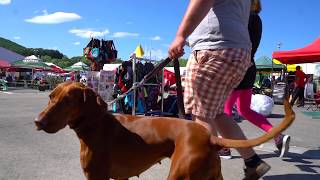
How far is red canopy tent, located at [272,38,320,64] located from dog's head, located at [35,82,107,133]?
11.8m

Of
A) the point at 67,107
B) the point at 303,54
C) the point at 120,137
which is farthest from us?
the point at 303,54

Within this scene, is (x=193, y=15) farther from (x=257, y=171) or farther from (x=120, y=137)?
(x=257, y=171)

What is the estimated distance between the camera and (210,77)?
318cm

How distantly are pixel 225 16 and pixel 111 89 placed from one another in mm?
7580

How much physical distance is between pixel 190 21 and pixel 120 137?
3.28 ft

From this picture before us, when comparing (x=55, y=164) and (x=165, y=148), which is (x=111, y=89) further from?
(x=165, y=148)

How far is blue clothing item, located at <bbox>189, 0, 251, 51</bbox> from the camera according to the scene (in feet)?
10.6

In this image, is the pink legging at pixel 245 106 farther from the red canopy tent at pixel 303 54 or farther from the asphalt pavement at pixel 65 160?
the red canopy tent at pixel 303 54

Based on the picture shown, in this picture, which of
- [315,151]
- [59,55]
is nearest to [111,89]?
[315,151]

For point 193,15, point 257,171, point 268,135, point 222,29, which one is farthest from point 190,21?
point 257,171

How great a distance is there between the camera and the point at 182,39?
3.01m

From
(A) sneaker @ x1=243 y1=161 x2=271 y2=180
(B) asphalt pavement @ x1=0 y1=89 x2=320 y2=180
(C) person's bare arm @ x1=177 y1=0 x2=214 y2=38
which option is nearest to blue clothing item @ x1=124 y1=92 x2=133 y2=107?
(B) asphalt pavement @ x1=0 y1=89 x2=320 y2=180

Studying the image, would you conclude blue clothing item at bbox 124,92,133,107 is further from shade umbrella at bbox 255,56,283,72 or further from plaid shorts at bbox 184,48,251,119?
shade umbrella at bbox 255,56,283,72

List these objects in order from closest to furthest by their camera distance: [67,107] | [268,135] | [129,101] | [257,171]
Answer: [268,135]
[67,107]
[257,171]
[129,101]
